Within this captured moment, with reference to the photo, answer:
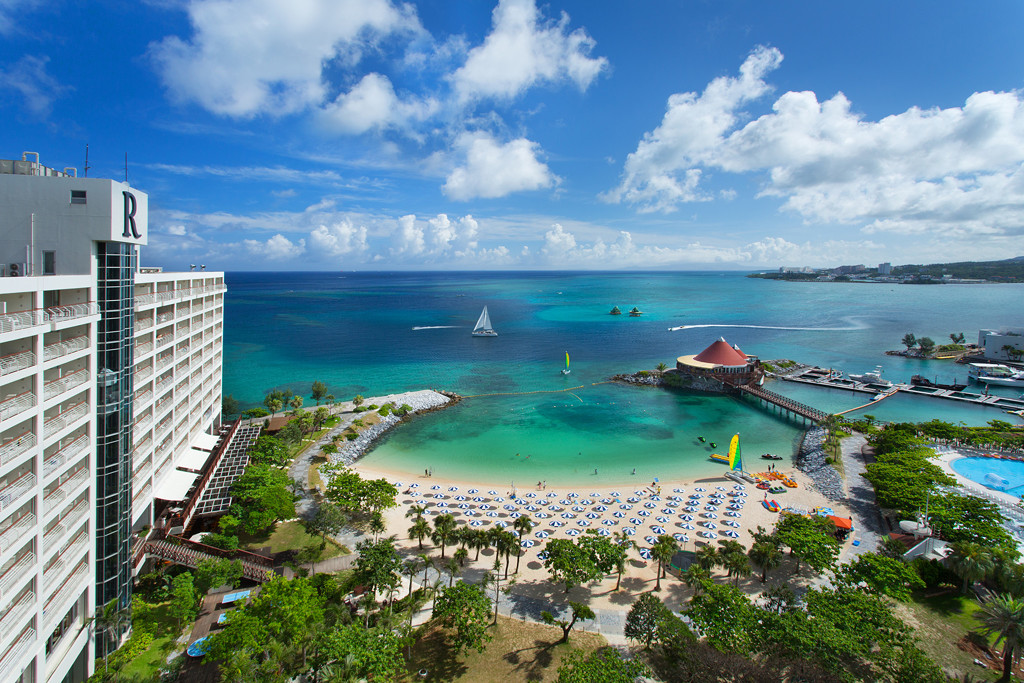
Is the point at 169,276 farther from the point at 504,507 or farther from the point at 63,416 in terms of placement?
the point at 504,507

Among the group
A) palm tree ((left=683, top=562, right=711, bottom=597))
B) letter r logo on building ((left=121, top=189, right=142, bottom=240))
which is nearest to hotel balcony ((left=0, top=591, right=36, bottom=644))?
letter r logo on building ((left=121, top=189, right=142, bottom=240))

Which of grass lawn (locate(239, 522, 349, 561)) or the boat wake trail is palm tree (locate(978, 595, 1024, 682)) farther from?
the boat wake trail

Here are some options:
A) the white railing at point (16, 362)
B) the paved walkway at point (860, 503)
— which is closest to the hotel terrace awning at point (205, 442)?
the white railing at point (16, 362)

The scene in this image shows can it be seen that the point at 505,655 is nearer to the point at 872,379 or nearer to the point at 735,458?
the point at 735,458

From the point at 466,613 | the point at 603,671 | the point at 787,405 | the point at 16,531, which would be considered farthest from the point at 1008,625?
the point at 787,405

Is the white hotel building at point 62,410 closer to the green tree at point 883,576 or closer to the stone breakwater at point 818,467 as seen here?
the green tree at point 883,576

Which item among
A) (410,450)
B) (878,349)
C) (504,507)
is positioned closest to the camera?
(504,507)

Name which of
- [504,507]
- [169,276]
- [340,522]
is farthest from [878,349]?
[169,276]
